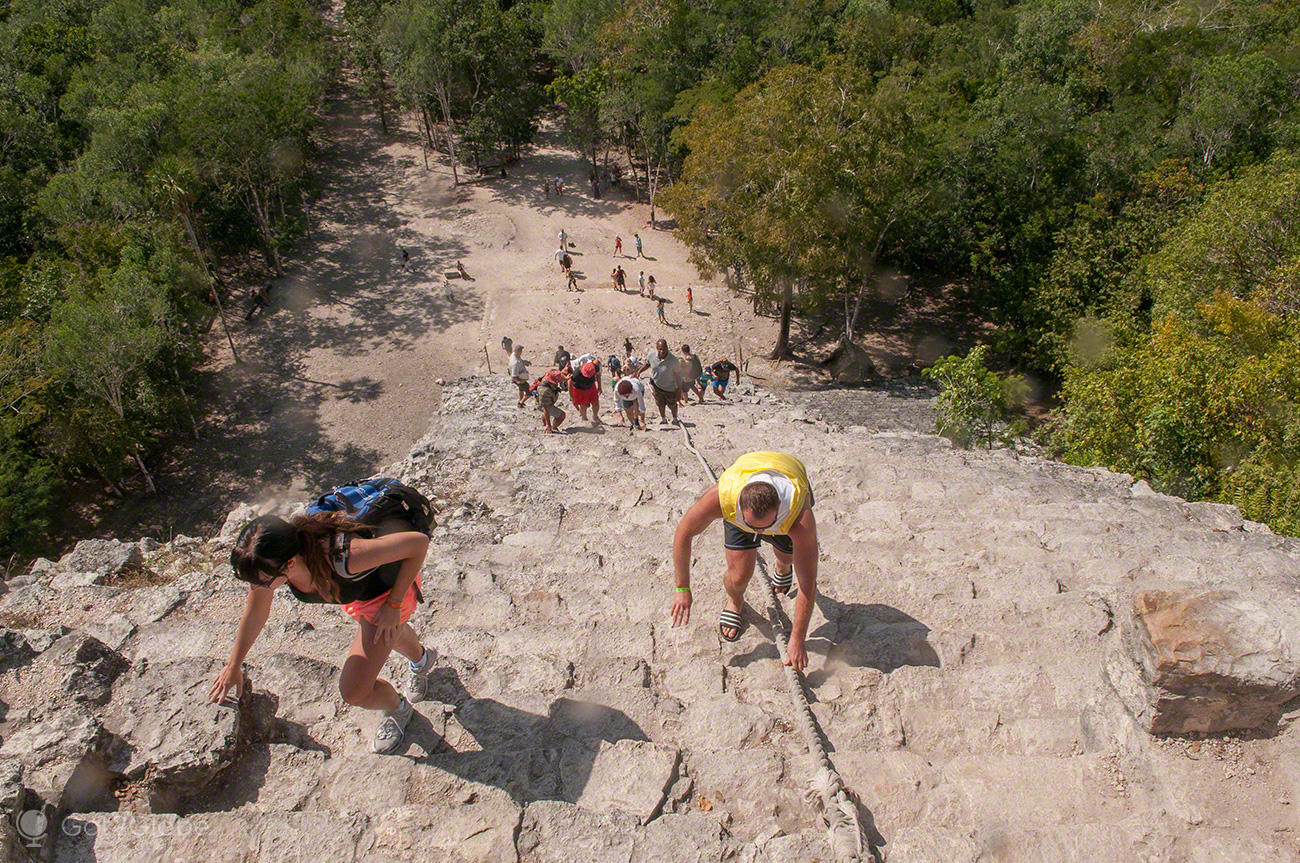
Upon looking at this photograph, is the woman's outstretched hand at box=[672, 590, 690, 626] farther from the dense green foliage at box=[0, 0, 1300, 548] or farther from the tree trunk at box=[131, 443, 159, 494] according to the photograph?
the tree trunk at box=[131, 443, 159, 494]

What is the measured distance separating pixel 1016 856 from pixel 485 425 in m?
10.6

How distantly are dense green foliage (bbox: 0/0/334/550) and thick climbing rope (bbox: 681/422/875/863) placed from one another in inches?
654

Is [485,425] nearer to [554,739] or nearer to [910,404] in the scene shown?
[554,739]

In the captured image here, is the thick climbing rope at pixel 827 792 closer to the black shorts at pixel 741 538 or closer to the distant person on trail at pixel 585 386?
the black shorts at pixel 741 538

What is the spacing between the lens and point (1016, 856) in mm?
3756

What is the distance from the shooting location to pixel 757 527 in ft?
14.9

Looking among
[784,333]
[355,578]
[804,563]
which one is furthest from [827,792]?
[784,333]

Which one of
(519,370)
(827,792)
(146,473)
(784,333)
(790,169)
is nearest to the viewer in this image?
(827,792)

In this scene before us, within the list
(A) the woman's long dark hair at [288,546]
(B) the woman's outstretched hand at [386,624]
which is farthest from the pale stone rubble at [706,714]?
(A) the woman's long dark hair at [288,546]

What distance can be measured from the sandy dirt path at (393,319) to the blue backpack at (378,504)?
31.6ft

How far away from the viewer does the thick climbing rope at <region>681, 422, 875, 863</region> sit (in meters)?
3.68

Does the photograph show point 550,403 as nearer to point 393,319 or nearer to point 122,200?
point 393,319

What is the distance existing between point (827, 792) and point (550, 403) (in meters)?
9.21

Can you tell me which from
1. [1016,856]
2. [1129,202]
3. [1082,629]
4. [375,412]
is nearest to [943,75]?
[1129,202]
